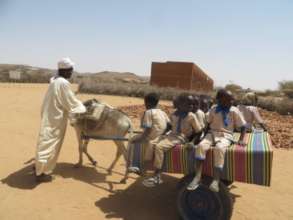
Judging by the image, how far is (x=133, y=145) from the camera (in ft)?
15.5

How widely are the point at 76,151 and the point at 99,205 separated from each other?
3081 mm

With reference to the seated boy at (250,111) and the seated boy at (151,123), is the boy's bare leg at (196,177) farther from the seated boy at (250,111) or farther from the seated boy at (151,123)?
the seated boy at (250,111)

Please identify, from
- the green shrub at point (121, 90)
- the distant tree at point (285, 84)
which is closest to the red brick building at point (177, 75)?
the green shrub at point (121, 90)

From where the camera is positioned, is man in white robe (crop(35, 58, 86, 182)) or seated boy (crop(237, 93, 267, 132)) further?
seated boy (crop(237, 93, 267, 132))

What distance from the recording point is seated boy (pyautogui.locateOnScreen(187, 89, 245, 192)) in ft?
13.1

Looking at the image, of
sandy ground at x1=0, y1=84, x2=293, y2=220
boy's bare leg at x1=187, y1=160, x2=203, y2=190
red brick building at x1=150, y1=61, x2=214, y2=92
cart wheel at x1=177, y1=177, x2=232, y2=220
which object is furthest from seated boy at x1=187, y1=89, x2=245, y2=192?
red brick building at x1=150, y1=61, x2=214, y2=92

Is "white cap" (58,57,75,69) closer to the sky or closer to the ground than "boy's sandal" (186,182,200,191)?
closer to the sky

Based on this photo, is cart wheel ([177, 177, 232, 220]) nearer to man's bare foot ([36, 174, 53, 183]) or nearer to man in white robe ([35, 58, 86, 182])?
man in white robe ([35, 58, 86, 182])

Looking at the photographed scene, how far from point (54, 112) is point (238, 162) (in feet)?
10.3

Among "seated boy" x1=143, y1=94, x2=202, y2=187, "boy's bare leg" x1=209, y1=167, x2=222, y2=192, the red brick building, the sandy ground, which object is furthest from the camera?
the red brick building

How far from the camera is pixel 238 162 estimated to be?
4000mm

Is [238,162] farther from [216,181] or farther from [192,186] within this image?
[192,186]

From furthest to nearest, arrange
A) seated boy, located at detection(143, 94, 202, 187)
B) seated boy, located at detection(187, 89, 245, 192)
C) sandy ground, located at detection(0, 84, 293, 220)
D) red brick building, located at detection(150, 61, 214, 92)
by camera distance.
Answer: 1. red brick building, located at detection(150, 61, 214, 92)
2. sandy ground, located at detection(0, 84, 293, 220)
3. seated boy, located at detection(143, 94, 202, 187)
4. seated boy, located at detection(187, 89, 245, 192)

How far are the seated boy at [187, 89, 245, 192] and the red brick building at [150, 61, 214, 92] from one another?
18.1 metres
